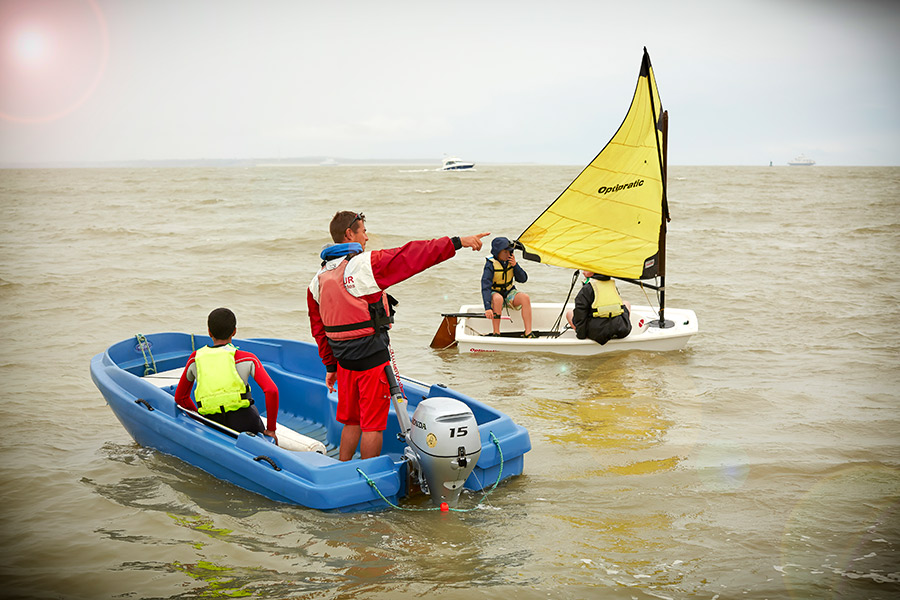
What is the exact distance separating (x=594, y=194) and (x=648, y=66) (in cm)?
161

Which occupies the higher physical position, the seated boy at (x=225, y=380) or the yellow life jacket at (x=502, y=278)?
the yellow life jacket at (x=502, y=278)

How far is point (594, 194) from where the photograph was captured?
841 centimetres

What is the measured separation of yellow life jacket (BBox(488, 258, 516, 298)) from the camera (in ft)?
27.1

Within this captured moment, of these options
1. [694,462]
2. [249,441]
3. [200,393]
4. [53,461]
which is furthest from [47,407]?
[694,462]

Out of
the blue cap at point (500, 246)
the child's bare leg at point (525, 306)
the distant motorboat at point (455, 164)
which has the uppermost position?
the distant motorboat at point (455, 164)

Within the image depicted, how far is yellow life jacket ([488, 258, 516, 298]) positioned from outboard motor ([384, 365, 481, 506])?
433 cm

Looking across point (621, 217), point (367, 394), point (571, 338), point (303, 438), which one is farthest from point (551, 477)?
point (621, 217)

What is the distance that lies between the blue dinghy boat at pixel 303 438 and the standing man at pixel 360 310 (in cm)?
22

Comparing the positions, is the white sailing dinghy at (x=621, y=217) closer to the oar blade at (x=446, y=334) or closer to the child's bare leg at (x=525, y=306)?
the oar blade at (x=446, y=334)

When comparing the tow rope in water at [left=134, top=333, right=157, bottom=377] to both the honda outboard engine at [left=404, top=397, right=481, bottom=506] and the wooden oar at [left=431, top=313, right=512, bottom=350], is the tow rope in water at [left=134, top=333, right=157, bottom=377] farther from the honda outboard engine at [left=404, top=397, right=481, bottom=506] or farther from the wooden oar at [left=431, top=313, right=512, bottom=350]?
the wooden oar at [left=431, top=313, right=512, bottom=350]

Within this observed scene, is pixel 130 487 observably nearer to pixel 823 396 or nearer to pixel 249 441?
pixel 249 441

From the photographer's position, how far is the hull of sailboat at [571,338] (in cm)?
788

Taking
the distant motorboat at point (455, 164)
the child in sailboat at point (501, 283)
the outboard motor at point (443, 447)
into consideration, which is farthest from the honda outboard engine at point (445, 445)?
the distant motorboat at point (455, 164)

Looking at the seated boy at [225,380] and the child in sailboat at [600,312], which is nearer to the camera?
the seated boy at [225,380]
